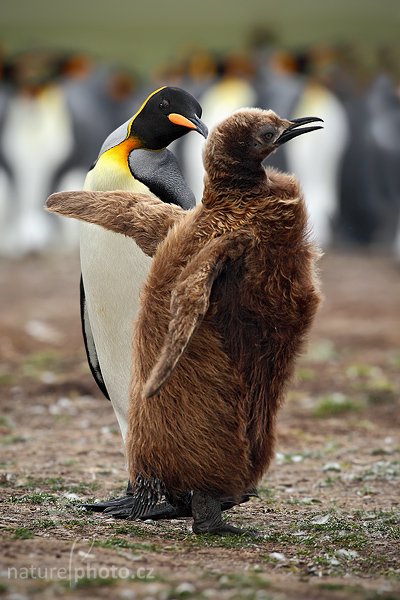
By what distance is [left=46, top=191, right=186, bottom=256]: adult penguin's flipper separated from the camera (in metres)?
4.94

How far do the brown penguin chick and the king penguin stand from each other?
2.20 feet

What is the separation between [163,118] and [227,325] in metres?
1.54

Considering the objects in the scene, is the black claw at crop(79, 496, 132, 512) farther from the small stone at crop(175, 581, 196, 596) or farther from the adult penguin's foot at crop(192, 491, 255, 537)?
the small stone at crop(175, 581, 196, 596)

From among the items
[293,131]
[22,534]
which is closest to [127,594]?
[22,534]

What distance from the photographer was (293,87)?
72.4ft

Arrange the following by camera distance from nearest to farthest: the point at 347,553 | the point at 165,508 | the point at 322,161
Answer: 1. the point at 347,553
2. the point at 165,508
3. the point at 322,161

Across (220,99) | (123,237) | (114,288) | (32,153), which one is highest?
(220,99)

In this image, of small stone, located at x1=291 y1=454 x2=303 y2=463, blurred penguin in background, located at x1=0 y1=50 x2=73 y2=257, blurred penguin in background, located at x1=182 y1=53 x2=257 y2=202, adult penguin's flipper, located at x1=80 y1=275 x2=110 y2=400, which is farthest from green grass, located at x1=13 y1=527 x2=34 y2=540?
blurred penguin in background, located at x1=182 y1=53 x2=257 y2=202

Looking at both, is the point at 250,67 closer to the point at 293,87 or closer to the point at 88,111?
the point at 293,87

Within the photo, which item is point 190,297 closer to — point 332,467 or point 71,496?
point 71,496

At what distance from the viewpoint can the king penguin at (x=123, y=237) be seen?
217 inches

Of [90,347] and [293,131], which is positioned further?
[90,347]

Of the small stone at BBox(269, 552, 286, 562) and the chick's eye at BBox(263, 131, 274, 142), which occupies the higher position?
the chick's eye at BBox(263, 131, 274, 142)

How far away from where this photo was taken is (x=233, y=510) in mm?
5688
